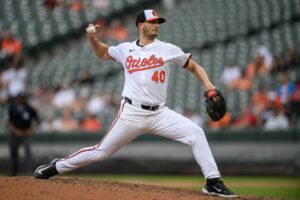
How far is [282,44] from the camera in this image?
1539cm

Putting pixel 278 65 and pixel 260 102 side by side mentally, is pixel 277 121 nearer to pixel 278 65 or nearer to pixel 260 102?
pixel 260 102

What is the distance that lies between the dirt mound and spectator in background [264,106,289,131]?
20.1 feet

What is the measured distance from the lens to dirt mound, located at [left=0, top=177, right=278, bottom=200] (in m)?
6.12

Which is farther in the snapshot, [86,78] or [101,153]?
[86,78]

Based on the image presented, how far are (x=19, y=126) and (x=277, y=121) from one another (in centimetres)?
494

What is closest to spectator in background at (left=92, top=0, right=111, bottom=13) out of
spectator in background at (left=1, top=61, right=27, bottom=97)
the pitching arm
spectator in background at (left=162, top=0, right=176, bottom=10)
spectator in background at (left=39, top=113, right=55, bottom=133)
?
spectator in background at (left=162, top=0, right=176, bottom=10)

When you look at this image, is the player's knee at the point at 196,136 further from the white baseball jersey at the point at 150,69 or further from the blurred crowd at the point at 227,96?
the blurred crowd at the point at 227,96

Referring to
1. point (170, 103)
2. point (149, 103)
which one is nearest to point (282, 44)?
point (170, 103)

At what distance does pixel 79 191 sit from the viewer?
636 cm

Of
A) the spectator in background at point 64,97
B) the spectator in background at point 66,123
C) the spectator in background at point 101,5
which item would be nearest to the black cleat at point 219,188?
the spectator in background at point 66,123

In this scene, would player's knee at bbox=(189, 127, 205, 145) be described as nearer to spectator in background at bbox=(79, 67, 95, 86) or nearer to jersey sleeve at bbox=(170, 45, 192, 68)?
jersey sleeve at bbox=(170, 45, 192, 68)

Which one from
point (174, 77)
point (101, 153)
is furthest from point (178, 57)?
point (174, 77)

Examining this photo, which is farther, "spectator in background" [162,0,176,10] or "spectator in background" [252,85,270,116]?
"spectator in background" [162,0,176,10]

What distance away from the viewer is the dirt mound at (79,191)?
6125 mm
